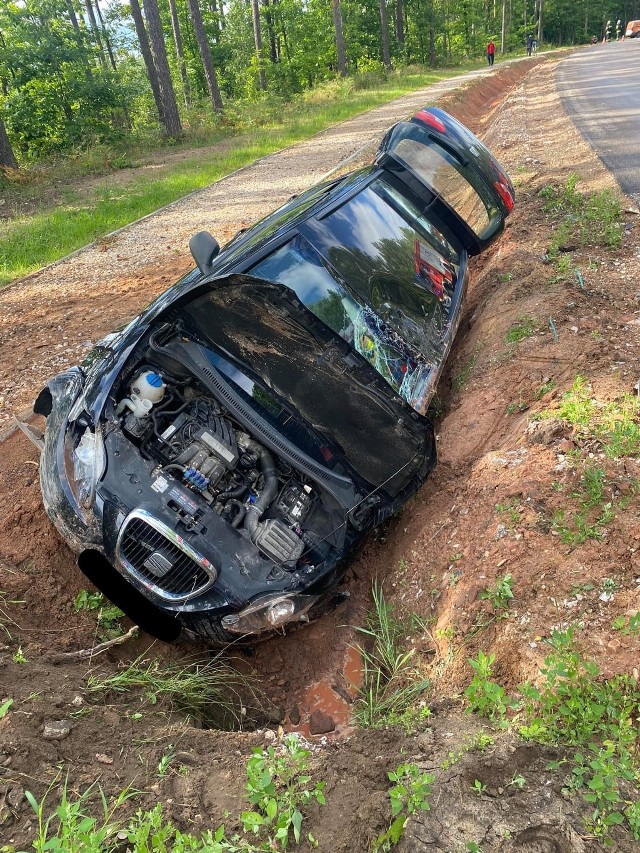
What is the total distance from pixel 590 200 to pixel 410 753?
6.95 metres

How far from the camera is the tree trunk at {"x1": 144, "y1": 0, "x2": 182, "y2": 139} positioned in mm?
15172

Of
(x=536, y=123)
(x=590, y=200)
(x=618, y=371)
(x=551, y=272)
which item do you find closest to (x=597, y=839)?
(x=618, y=371)

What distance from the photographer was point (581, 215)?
6.57 meters

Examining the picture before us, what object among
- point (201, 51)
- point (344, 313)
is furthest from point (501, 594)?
point (201, 51)

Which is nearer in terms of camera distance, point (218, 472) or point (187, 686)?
point (187, 686)

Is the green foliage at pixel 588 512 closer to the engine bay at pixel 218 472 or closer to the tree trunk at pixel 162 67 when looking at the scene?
the engine bay at pixel 218 472

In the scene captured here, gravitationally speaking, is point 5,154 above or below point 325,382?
above

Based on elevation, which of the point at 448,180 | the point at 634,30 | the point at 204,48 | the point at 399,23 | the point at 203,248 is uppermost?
the point at 399,23

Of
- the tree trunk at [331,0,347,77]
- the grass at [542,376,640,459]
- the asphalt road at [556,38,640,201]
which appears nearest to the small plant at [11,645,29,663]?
the grass at [542,376,640,459]

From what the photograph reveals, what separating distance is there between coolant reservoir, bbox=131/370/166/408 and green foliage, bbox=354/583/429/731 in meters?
1.82

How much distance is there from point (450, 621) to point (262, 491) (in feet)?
4.13

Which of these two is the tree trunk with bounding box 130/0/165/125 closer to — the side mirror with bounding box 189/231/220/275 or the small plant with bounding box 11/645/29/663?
the side mirror with bounding box 189/231/220/275

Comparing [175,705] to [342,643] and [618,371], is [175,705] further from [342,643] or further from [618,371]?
[618,371]

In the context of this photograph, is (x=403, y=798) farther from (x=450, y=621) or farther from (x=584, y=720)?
(x=450, y=621)
